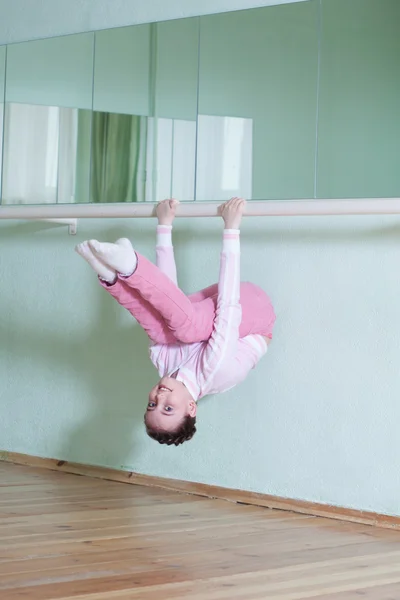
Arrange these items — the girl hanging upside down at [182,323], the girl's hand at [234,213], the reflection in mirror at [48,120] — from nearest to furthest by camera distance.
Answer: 1. the girl hanging upside down at [182,323]
2. the girl's hand at [234,213]
3. the reflection in mirror at [48,120]

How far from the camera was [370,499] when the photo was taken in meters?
3.60

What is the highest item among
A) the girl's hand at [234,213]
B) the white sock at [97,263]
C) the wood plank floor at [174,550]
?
the girl's hand at [234,213]

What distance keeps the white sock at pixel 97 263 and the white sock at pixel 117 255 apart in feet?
0.06

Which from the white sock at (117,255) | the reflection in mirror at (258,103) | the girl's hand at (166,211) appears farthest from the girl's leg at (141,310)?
the reflection in mirror at (258,103)

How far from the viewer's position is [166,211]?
138 inches

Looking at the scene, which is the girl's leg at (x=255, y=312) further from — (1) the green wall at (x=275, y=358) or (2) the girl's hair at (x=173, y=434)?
(2) the girl's hair at (x=173, y=434)

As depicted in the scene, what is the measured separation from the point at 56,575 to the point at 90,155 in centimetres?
216

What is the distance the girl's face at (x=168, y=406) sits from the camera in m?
3.25

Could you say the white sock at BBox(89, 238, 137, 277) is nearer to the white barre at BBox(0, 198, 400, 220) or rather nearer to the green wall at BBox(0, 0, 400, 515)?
the white barre at BBox(0, 198, 400, 220)

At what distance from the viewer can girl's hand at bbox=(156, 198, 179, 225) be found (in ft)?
11.5

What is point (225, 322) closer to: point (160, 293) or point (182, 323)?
point (182, 323)

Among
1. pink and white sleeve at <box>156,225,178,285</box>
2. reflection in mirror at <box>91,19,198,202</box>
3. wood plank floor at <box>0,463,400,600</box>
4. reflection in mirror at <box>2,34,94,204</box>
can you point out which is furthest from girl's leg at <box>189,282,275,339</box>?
reflection in mirror at <box>2,34,94,204</box>

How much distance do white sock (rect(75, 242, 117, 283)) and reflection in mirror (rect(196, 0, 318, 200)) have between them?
0.95 metres

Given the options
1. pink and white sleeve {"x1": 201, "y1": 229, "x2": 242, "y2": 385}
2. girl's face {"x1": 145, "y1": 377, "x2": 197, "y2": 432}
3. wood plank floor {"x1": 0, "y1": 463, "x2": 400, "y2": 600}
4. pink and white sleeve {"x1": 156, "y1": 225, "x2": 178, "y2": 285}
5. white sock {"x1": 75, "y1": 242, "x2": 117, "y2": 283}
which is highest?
pink and white sleeve {"x1": 156, "y1": 225, "x2": 178, "y2": 285}
